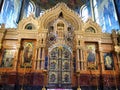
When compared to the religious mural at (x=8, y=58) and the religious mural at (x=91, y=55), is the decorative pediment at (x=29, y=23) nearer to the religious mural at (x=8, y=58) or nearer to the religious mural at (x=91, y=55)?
the religious mural at (x=8, y=58)

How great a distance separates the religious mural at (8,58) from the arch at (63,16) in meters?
3.12

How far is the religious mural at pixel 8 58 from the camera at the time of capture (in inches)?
460

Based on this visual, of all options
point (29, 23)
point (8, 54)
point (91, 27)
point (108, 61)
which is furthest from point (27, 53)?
point (108, 61)

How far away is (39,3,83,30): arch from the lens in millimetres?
13297

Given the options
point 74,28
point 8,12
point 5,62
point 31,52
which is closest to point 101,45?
point 74,28

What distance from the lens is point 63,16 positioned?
14062mm

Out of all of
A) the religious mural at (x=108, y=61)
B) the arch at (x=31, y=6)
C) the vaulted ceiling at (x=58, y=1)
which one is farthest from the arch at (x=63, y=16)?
the vaulted ceiling at (x=58, y=1)

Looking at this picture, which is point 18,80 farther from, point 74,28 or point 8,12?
point 8,12

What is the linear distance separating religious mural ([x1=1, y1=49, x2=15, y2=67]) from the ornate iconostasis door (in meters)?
2.79

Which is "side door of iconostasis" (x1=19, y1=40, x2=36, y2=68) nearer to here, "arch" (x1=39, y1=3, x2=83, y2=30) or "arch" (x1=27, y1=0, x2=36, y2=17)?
"arch" (x1=39, y1=3, x2=83, y2=30)

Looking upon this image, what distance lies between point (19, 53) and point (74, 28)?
15.7 feet

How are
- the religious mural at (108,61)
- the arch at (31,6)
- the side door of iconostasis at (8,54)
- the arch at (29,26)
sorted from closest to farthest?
the side door of iconostasis at (8,54)
the religious mural at (108,61)
the arch at (29,26)
the arch at (31,6)

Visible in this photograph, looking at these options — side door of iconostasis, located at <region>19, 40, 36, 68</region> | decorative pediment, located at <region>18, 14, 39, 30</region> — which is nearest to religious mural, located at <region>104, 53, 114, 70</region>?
side door of iconostasis, located at <region>19, 40, 36, 68</region>

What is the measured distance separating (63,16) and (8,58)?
5.72m
